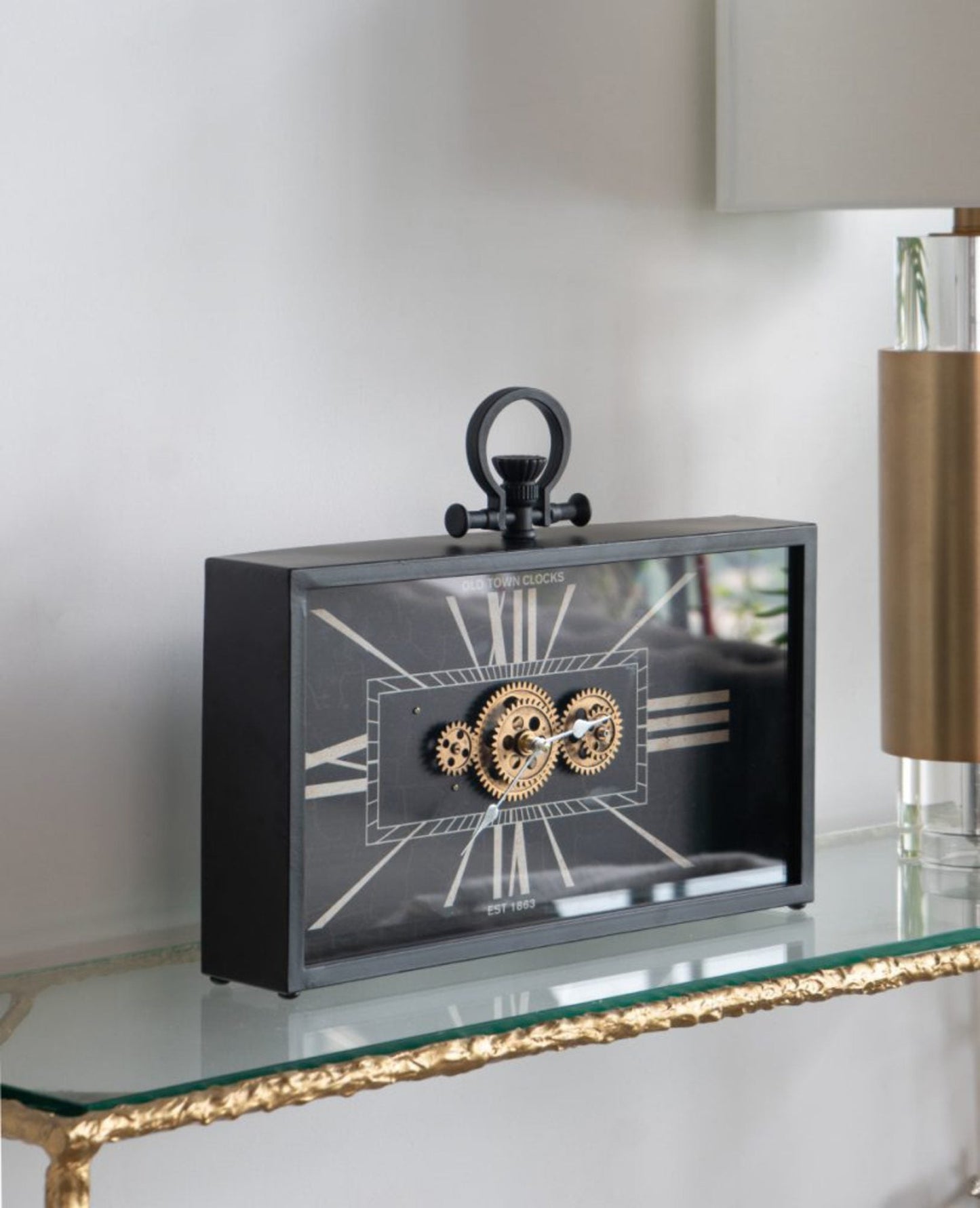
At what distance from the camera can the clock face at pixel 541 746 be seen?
0.90 meters

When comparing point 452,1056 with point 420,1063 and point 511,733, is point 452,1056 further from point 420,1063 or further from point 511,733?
point 511,733

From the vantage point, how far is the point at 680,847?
1013 millimetres

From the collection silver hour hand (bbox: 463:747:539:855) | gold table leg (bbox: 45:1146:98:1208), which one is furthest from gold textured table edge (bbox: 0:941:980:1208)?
silver hour hand (bbox: 463:747:539:855)

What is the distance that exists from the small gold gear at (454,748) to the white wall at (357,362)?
0.16 m

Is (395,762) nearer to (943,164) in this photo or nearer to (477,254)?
(477,254)

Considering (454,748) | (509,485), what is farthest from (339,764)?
(509,485)

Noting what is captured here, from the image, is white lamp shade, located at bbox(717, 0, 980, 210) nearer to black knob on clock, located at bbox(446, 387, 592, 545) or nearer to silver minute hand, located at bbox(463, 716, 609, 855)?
black knob on clock, located at bbox(446, 387, 592, 545)

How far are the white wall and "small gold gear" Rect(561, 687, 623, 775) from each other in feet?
0.58

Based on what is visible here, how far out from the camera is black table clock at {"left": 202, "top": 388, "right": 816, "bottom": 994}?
88 centimetres

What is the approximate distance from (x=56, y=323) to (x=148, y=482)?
0.31 ft

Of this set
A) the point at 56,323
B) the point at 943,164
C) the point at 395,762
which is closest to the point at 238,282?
the point at 56,323

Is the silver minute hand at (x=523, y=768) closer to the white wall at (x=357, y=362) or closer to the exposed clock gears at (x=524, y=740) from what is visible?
the exposed clock gears at (x=524, y=740)

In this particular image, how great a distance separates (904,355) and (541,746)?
0.34 meters

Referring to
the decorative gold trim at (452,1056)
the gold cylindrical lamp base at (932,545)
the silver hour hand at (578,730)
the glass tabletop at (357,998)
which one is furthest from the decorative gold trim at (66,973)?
the gold cylindrical lamp base at (932,545)
